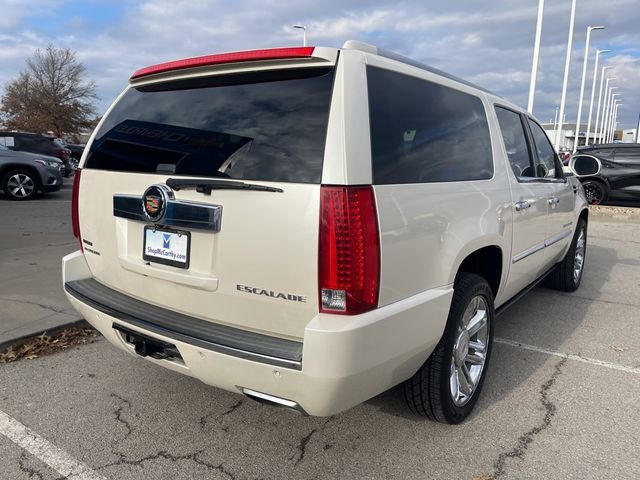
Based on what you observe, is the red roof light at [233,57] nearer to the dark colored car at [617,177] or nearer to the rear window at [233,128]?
the rear window at [233,128]

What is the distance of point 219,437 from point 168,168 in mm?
1432

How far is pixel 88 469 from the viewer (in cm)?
248

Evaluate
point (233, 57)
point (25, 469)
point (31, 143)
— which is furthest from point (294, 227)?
point (31, 143)

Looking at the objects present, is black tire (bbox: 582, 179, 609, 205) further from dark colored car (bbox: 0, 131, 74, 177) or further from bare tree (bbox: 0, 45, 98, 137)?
bare tree (bbox: 0, 45, 98, 137)

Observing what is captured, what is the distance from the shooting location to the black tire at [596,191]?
14.2 meters

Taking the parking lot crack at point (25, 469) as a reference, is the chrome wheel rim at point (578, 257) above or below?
above

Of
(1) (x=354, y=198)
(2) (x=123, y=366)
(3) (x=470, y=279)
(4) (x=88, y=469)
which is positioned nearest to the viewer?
(1) (x=354, y=198)

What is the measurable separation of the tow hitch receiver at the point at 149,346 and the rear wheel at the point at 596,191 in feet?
46.9

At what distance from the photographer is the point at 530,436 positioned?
2.84m

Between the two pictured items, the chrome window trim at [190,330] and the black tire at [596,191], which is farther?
the black tire at [596,191]

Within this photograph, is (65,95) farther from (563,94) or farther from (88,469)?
(88,469)

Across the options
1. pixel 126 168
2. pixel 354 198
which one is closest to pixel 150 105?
pixel 126 168

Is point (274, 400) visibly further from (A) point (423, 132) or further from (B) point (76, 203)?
(B) point (76, 203)

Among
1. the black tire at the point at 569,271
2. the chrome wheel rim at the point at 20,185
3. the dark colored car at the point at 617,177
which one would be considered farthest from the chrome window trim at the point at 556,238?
the chrome wheel rim at the point at 20,185
